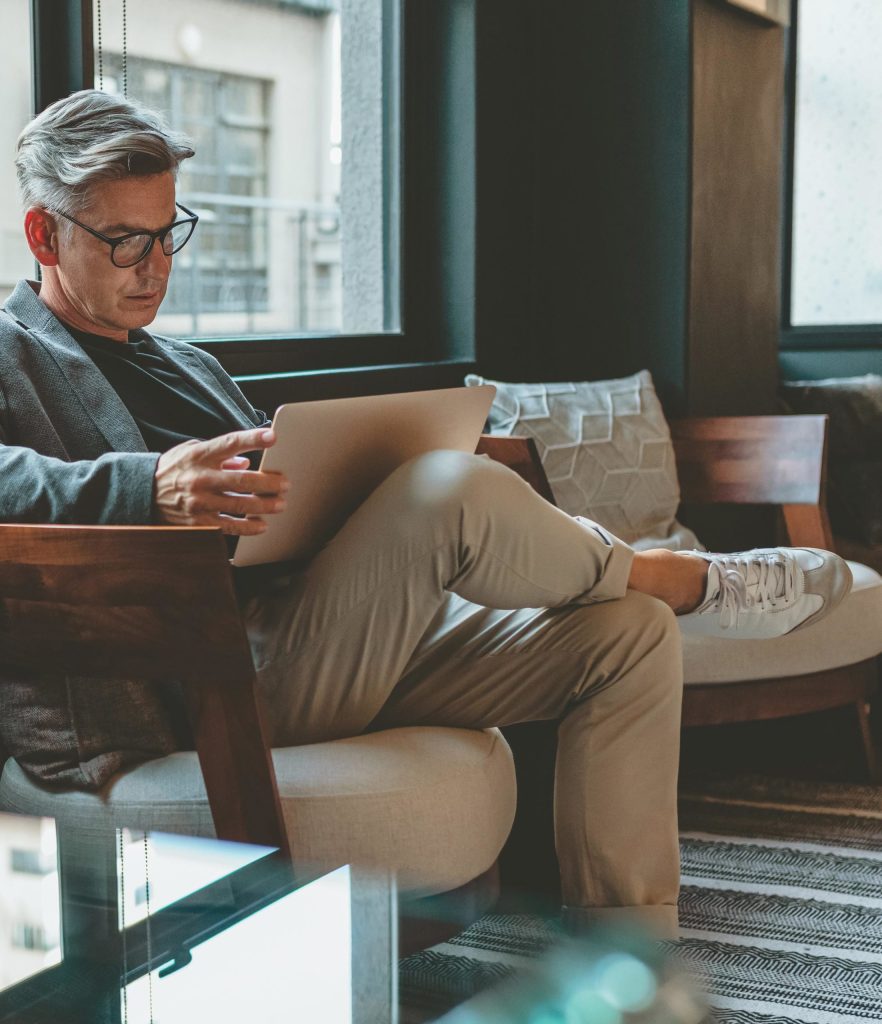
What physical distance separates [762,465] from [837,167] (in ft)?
6.29

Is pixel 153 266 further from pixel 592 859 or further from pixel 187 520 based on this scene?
pixel 592 859

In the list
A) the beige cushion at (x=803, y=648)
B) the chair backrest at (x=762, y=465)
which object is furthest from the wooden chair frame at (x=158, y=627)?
the chair backrest at (x=762, y=465)

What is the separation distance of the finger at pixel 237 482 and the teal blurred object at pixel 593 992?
673 millimetres

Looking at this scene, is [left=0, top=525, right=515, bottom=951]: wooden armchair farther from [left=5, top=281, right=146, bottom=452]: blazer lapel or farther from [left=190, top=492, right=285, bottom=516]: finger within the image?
[left=5, top=281, right=146, bottom=452]: blazer lapel

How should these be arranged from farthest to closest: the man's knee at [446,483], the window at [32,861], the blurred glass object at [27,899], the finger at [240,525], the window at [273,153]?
1. the window at [273,153]
2. the man's knee at [446,483]
3. the finger at [240,525]
4. the window at [32,861]
5. the blurred glass object at [27,899]

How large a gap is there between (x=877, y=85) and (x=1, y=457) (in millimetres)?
3674

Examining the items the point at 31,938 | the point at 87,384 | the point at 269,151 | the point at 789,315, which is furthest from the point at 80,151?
the point at 789,315

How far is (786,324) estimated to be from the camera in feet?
14.9

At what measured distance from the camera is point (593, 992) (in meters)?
0.92

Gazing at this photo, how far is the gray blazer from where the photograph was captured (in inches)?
60.3

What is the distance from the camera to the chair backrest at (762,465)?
2.94 meters

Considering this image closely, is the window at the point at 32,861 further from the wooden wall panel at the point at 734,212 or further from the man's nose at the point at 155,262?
the wooden wall panel at the point at 734,212

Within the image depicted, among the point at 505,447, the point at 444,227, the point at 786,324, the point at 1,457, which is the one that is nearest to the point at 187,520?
the point at 1,457

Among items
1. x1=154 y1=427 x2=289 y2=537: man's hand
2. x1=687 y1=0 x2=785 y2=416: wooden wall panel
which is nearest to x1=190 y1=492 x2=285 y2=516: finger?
x1=154 y1=427 x2=289 y2=537: man's hand
